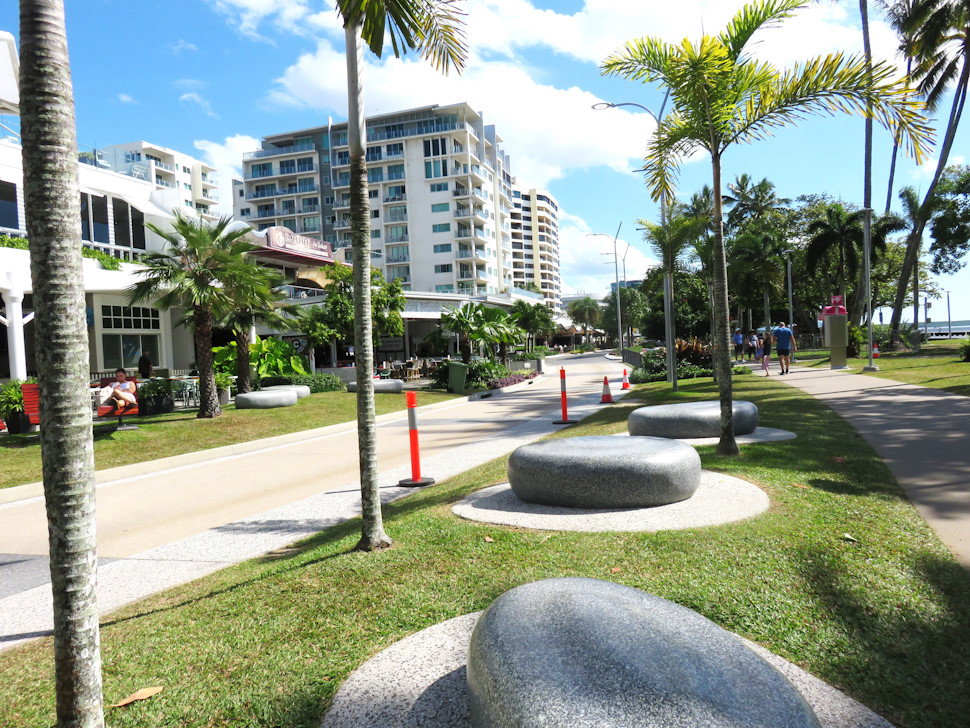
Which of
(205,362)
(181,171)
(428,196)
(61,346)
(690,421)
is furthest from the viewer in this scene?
(181,171)

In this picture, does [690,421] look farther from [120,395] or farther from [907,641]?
[120,395]

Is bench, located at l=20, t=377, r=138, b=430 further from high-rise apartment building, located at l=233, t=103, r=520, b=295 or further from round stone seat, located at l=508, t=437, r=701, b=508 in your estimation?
high-rise apartment building, located at l=233, t=103, r=520, b=295

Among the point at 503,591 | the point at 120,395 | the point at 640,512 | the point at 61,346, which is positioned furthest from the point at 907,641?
the point at 120,395

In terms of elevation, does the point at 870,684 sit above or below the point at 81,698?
below

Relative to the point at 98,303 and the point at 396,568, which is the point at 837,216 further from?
the point at 396,568

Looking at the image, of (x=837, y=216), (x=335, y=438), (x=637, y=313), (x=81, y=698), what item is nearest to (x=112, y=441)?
(x=335, y=438)

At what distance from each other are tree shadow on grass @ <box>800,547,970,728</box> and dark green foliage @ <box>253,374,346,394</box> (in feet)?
72.1

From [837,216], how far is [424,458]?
39.9 m

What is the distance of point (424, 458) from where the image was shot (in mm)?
11312

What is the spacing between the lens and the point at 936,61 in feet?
97.2

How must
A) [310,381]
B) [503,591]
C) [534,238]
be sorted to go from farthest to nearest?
[534,238] → [310,381] → [503,591]

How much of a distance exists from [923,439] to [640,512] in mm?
5167

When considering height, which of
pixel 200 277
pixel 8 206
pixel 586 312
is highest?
pixel 586 312

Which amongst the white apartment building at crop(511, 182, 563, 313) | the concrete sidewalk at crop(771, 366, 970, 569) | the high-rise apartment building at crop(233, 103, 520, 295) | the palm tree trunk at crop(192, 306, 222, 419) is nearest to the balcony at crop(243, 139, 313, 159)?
the high-rise apartment building at crop(233, 103, 520, 295)
